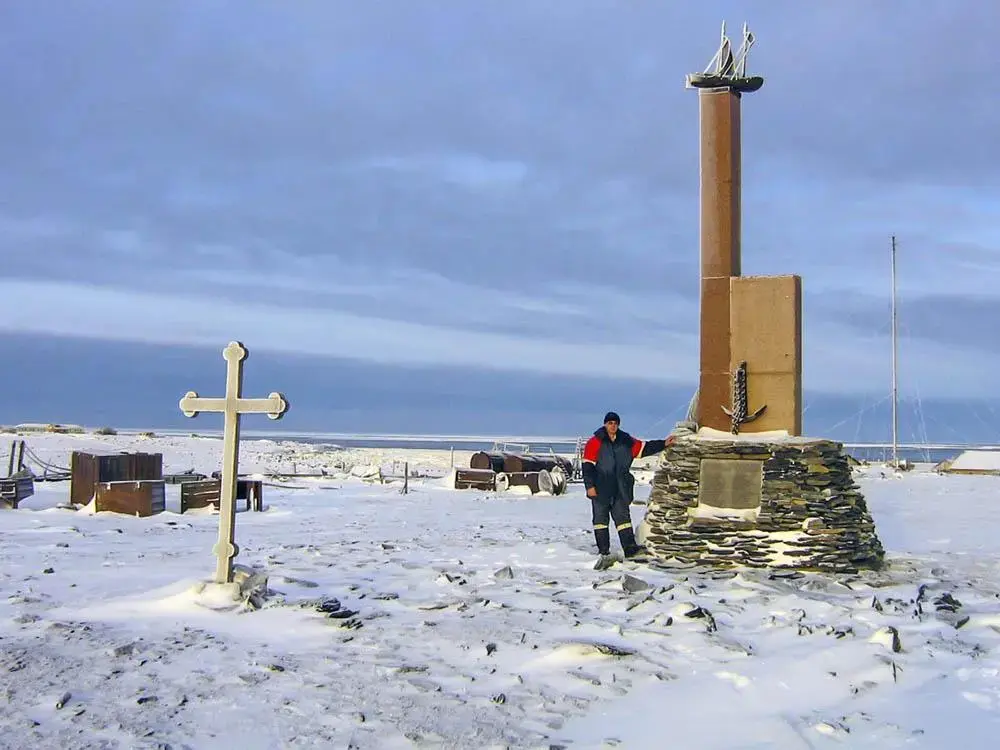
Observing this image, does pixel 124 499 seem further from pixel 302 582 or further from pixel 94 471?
pixel 302 582

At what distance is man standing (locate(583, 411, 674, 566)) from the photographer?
960cm

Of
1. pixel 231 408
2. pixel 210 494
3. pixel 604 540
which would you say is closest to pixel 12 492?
pixel 210 494

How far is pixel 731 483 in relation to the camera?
945cm

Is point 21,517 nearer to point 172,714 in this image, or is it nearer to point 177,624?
point 177,624

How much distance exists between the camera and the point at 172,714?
427 cm

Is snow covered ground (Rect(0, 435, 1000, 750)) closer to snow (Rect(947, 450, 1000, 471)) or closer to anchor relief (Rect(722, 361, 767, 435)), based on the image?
anchor relief (Rect(722, 361, 767, 435))

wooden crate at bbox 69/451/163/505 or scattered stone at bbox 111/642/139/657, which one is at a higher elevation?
wooden crate at bbox 69/451/163/505

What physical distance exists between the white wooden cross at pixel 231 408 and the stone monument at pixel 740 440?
472 centimetres

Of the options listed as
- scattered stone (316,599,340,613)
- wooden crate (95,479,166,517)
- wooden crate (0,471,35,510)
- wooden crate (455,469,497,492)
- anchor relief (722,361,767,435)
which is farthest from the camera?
wooden crate (455,469,497,492)

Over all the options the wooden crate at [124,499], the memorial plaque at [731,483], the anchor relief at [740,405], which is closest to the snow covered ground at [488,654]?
the memorial plaque at [731,483]

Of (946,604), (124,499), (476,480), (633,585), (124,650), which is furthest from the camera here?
(476,480)

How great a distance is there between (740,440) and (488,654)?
512 centimetres

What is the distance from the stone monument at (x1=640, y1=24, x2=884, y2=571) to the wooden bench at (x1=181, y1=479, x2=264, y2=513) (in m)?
8.94

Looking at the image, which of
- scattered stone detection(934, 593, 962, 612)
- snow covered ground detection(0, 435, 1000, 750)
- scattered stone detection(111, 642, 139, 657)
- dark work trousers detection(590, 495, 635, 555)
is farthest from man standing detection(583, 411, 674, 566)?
scattered stone detection(111, 642, 139, 657)
